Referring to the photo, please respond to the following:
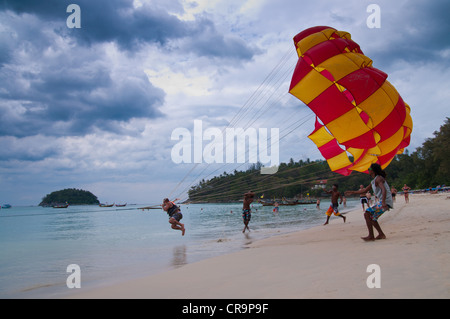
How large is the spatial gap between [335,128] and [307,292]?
19.2ft

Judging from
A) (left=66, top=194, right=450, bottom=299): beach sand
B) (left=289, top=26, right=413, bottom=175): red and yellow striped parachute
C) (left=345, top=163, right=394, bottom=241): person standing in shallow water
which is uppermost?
(left=289, top=26, right=413, bottom=175): red and yellow striped parachute

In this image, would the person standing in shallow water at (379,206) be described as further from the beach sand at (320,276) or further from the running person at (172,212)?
the running person at (172,212)

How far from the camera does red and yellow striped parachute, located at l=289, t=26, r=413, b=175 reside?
7.28 meters

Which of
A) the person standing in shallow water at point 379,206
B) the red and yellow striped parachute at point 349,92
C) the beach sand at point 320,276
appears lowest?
the beach sand at point 320,276

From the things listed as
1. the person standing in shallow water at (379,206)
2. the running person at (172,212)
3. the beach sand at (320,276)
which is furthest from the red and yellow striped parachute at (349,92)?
the running person at (172,212)

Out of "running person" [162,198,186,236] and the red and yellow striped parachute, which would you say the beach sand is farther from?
"running person" [162,198,186,236]

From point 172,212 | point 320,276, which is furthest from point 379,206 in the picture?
point 172,212

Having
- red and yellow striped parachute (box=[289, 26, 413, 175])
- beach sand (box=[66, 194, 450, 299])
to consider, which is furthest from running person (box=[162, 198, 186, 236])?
red and yellow striped parachute (box=[289, 26, 413, 175])

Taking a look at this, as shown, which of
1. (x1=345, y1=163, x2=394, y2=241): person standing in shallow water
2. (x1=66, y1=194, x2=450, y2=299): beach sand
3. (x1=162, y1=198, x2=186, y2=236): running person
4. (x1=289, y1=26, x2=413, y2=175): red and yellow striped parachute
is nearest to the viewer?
(x1=66, y1=194, x2=450, y2=299): beach sand

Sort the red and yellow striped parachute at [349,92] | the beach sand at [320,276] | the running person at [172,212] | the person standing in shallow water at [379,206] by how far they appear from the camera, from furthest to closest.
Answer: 1. the running person at [172,212]
2. the red and yellow striped parachute at [349,92]
3. the person standing in shallow water at [379,206]
4. the beach sand at [320,276]

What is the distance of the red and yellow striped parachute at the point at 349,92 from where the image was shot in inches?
287

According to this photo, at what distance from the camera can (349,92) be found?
26.2 ft

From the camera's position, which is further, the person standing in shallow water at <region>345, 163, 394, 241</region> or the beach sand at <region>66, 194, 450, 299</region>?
the person standing in shallow water at <region>345, 163, 394, 241</region>
